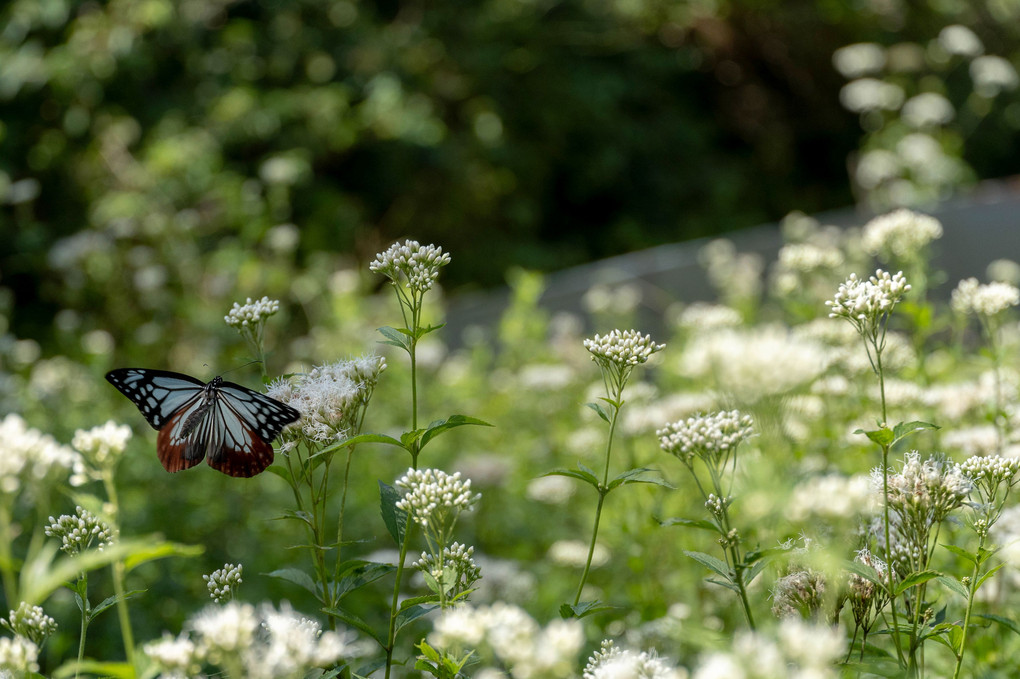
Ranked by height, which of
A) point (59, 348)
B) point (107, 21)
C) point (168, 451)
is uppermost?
point (107, 21)

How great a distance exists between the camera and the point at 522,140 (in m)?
7.66

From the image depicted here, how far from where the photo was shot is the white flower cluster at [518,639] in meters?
0.73

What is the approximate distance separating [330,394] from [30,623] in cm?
48

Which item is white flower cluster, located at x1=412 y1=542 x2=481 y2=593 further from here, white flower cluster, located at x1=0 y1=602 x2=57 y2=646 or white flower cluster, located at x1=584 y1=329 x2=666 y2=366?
white flower cluster, located at x1=0 y1=602 x2=57 y2=646

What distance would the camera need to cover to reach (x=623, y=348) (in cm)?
125

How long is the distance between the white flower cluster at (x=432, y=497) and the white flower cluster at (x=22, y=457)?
41cm

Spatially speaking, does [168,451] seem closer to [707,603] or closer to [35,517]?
[707,603]

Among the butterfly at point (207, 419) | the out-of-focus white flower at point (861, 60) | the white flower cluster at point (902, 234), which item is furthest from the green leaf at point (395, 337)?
the out-of-focus white flower at point (861, 60)

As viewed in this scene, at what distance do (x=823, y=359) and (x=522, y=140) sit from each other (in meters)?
6.07

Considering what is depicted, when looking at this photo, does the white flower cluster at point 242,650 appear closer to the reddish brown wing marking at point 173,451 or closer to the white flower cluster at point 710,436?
the reddish brown wing marking at point 173,451

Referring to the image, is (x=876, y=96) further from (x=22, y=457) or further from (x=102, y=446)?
(x=22, y=457)

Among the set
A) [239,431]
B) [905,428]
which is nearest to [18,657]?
[239,431]

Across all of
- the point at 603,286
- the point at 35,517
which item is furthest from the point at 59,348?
the point at 603,286

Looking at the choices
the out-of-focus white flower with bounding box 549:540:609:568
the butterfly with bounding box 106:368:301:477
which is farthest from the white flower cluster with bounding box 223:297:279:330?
the out-of-focus white flower with bounding box 549:540:609:568
